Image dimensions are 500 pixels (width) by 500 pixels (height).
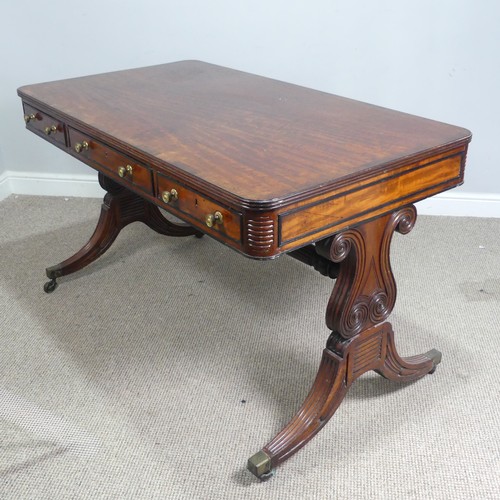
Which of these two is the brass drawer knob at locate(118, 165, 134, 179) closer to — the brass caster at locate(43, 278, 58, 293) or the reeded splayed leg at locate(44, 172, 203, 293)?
the reeded splayed leg at locate(44, 172, 203, 293)

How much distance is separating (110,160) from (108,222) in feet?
2.42

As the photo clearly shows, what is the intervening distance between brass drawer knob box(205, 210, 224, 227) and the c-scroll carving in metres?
0.31

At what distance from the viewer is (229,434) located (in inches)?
67.1

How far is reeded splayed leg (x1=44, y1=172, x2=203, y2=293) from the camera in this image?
235 centimetres

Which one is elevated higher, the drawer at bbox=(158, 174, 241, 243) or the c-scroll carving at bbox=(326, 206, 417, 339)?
the drawer at bbox=(158, 174, 241, 243)

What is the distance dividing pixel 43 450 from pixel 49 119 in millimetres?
948

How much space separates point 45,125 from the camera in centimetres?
198

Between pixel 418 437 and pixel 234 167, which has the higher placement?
pixel 234 167

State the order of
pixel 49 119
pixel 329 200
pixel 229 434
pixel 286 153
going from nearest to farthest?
1. pixel 329 200
2. pixel 286 153
3. pixel 229 434
4. pixel 49 119

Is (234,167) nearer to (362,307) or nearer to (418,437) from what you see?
(362,307)

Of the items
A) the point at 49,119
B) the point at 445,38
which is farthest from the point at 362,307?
the point at 445,38

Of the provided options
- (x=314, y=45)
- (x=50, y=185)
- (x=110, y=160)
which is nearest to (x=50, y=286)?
(x=110, y=160)

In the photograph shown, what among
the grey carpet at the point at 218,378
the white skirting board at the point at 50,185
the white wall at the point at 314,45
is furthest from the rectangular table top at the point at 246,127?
the white skirting board at the point at 50,185

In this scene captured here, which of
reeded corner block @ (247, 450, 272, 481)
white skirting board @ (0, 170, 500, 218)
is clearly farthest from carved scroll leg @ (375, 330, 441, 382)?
white skirting board @ (0, 170, 500, 218)
